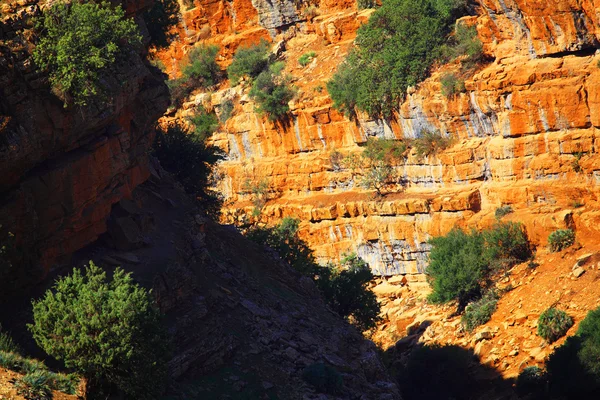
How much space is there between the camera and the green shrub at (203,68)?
6469cm

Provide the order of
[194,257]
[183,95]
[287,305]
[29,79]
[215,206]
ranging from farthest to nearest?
[183,95] < [215,206] < [287,305] < [194,257] < [29,79]

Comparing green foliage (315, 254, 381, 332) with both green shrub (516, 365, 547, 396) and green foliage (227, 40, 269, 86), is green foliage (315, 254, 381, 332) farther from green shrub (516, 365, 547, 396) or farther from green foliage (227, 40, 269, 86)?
green foliage (227, 40, 269, 86)

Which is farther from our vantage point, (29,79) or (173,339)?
(173,339)

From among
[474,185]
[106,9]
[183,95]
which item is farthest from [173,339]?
[183,95]

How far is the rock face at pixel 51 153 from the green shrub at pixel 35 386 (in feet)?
10.8

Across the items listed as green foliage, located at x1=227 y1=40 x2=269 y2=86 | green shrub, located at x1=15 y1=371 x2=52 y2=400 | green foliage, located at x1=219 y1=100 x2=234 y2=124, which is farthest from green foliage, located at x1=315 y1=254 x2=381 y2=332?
green foliage, located at x1=227 y1=40 x2=269 y2=86

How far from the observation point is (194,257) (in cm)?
2589

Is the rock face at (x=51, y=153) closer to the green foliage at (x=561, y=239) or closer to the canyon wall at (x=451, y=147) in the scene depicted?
the canyon wall at (x=451, y=147)

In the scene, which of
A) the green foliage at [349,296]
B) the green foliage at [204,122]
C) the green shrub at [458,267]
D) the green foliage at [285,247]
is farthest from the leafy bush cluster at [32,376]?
the green foliage at [204,122]

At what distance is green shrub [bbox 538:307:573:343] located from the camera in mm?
35500

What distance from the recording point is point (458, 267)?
43000 millimetres

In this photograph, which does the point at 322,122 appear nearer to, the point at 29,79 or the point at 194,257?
the point at 194,257

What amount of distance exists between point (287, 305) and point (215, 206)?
31.4 ft

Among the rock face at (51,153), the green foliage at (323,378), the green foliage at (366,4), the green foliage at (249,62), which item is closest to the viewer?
the rock face at (51,153)
